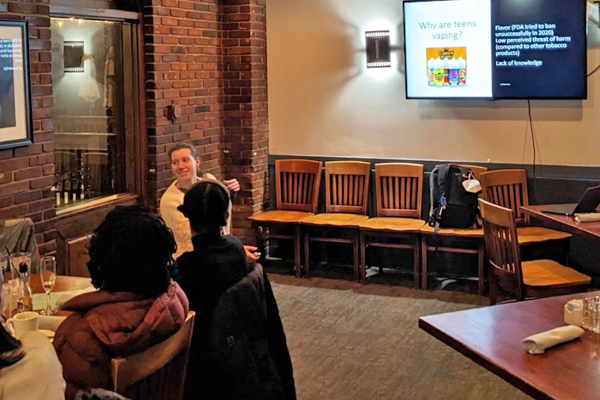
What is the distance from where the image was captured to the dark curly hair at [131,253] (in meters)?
2.29

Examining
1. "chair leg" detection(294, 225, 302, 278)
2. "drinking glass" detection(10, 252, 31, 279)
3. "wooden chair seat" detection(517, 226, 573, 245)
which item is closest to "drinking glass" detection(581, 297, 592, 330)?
"drinking glass" detection(10, 252, 31, 279)

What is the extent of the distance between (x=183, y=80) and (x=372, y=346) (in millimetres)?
2661

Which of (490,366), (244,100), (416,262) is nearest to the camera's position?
(490,366)

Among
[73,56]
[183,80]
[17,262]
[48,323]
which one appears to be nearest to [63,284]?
[17,262]

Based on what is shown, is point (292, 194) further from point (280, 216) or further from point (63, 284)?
point (63, 284)

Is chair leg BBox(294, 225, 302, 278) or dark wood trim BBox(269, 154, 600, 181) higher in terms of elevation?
dark wood trim BBox(269, 154, 600, 181)

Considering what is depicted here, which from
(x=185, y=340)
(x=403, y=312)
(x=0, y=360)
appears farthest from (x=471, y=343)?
(x=403, y=312)

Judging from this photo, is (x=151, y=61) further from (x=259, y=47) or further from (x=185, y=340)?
(x=185, y=340)

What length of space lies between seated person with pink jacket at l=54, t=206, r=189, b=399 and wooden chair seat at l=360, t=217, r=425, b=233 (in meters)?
3.89

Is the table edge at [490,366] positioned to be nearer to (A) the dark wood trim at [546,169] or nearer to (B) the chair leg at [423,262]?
(B) the chair leg at [423,262]

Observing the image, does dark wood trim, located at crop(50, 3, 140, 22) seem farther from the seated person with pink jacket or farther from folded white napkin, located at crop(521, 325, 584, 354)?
folded white napkin, located at crop(521, 325, 584, 354)

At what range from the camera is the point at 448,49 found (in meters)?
6.28

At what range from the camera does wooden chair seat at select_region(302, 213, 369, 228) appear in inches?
249

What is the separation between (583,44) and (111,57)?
3483mm
